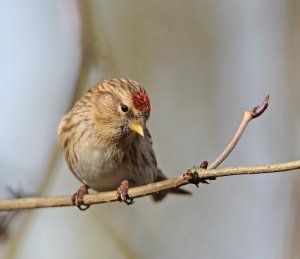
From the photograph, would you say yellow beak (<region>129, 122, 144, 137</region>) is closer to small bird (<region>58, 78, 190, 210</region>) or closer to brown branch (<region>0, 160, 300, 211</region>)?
small bird (<region>58, 78, 190, 210</region>)

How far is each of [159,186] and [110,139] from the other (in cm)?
116

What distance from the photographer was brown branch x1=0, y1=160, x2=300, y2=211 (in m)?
2.69

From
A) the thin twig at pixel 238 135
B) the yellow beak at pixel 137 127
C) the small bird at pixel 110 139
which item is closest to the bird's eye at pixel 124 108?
the small bird at pixel 110 139

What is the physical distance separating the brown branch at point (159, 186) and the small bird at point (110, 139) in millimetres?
231

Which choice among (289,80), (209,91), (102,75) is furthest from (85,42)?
(209,91)

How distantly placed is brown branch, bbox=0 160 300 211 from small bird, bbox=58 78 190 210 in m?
0.23

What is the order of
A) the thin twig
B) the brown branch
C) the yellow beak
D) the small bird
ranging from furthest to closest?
the small bird, the yellow beak, the thin twig, the brown branch

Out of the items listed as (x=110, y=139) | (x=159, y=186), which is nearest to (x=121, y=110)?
(x=110, y=139)

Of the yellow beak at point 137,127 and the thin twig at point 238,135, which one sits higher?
the thin twig at point 238,135

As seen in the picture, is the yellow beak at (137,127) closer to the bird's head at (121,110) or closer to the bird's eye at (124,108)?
the bird's head at (121,110)

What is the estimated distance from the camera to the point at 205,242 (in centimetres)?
591

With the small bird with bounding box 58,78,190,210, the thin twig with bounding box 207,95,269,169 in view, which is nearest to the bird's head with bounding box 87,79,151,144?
the small bird with bounding box 58,78,190,210

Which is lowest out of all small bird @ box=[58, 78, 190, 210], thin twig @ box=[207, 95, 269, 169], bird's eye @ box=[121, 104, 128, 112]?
small bird @ box=[58, 78, 190, 210]

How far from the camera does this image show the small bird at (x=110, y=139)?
4203 millimetres
